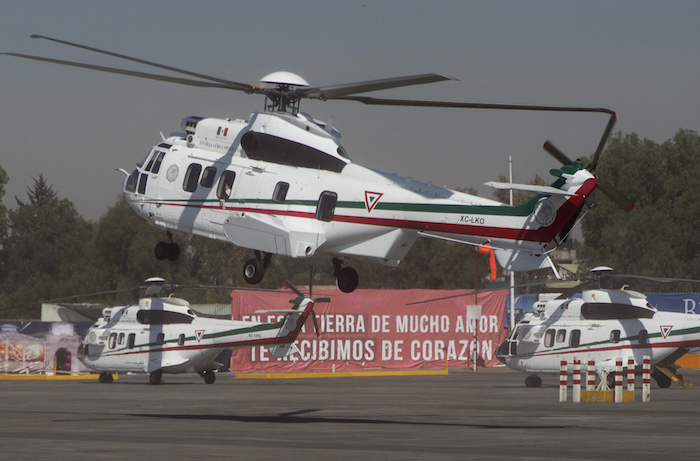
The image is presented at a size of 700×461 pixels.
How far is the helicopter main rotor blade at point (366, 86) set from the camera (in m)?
19.1

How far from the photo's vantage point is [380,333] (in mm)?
54156

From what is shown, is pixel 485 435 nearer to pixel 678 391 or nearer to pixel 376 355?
pixel 678 391

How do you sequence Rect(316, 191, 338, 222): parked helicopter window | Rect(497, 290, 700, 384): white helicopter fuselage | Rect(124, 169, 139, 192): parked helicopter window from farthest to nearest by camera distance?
Rect(497, 290, 700, 384): white helicopter fuselage < Rect(124, 169, 139, 192): parked helicopter window < Rect(316, 191, 338, 222): parked helicopter window

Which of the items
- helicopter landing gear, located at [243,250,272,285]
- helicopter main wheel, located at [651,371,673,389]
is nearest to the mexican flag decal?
helicopter landing gear, located at [243,250,272,285]

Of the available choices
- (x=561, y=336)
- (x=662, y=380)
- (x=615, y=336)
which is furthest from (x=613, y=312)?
(x=662, y=380)

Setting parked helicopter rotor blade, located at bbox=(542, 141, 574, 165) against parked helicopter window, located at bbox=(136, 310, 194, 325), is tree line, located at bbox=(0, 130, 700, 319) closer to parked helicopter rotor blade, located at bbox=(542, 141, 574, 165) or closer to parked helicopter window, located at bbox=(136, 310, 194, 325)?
parked helicopter window, located at bbox=(136, 310, 194, 325)

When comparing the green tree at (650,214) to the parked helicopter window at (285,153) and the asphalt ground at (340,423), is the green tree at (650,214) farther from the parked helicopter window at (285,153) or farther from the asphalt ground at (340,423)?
the parked helicopter window at (285,153)

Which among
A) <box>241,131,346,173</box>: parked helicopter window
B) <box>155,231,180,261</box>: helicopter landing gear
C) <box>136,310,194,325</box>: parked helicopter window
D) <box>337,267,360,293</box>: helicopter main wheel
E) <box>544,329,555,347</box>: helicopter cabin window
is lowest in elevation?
<box>544,329,555,347</box>: helicopter cabin window

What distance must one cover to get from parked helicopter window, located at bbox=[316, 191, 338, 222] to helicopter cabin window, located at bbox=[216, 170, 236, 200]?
8.66ft

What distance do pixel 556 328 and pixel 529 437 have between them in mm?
21045

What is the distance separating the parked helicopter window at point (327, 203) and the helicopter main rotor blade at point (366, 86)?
2.27 meters

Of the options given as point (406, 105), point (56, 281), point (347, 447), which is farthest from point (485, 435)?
point (56, 281)

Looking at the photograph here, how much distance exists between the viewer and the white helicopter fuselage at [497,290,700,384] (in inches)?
1495

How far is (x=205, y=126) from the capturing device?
85.7 ft
